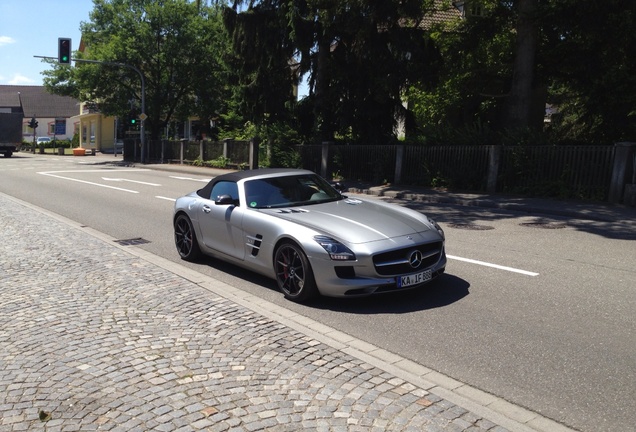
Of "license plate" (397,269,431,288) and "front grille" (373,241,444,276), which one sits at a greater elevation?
"front grille" (373,241,444,276)

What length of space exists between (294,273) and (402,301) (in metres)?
1.15

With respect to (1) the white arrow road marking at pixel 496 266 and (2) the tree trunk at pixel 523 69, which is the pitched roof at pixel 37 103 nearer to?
(2) the tree trunk at pixel 523 69

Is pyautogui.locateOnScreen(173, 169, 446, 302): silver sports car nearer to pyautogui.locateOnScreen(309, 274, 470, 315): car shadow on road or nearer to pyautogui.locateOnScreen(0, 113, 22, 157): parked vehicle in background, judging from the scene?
pyautogui.locateOnScreen(309, 274, 470, 315): car shadow on road

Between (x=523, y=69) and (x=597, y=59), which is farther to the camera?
(x=523, y=69)

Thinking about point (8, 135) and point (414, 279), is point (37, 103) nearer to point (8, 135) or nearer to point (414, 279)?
A: point (8, 135)

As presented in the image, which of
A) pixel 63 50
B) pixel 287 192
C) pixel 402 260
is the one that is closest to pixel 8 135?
pixel 63 50

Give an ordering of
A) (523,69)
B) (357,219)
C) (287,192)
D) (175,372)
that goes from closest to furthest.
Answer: (175,372) → (357,219) → (287,192) → (523,69)

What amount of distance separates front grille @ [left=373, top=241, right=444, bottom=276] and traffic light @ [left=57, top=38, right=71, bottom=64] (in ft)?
96.1

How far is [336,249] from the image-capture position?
5.74 m

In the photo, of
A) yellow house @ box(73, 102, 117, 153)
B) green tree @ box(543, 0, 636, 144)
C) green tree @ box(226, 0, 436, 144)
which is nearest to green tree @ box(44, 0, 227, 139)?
green tree @ box(226, 0, 436, 144)

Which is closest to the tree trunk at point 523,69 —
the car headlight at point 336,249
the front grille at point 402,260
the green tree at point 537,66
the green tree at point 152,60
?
the green tree at point 537,66

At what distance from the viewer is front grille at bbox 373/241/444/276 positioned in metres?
5.74

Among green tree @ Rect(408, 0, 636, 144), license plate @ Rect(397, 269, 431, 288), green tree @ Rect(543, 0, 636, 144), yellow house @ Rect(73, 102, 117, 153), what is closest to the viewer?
license plate @ Rect(397, 269, 431, 288)

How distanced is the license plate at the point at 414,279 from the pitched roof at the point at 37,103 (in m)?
105
